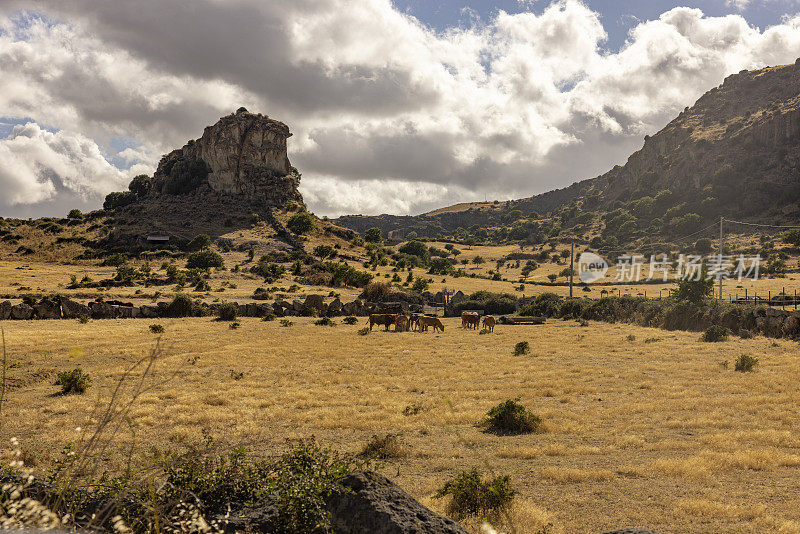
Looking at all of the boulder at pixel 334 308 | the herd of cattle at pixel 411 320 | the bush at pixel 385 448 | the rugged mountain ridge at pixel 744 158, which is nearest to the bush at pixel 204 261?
the boulder at pixel 334 308

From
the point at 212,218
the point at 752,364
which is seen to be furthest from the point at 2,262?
the point at 752,364

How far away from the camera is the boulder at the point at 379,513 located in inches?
177

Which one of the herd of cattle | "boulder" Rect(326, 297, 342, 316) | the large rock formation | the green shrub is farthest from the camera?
the large rock formation

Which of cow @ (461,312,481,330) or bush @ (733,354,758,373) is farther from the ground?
bush @ (733,354,758,373)

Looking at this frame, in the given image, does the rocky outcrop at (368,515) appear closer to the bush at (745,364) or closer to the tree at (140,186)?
the bush at (745,364)

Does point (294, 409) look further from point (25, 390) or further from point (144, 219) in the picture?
point (144, 219)

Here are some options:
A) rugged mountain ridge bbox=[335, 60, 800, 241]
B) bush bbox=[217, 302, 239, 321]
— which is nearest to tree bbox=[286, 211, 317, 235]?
bush bbox=[217, 302, 239, 321]

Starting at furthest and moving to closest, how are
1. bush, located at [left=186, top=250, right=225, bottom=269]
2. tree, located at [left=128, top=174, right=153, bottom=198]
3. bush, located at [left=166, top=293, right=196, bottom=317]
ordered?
tree, located at [left=128, top=174, right=153, bottom=198] < bush, located at [left=186, top=250, right=225, bottom=269] < bush, located at [left=166, top=293, right=196, bottom=317]

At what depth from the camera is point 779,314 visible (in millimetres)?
30281

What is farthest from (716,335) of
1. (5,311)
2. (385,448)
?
(5,311)

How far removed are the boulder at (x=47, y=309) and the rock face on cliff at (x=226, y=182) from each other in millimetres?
92074

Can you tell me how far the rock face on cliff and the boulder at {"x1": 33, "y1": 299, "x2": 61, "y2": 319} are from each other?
92.1m

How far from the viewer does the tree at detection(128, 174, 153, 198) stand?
541ft

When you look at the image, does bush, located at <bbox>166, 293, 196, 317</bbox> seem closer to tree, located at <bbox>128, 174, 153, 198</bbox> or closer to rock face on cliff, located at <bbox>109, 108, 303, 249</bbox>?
rock face on cliff, located at <bbox>109, 108, 303, 249</bbox>
